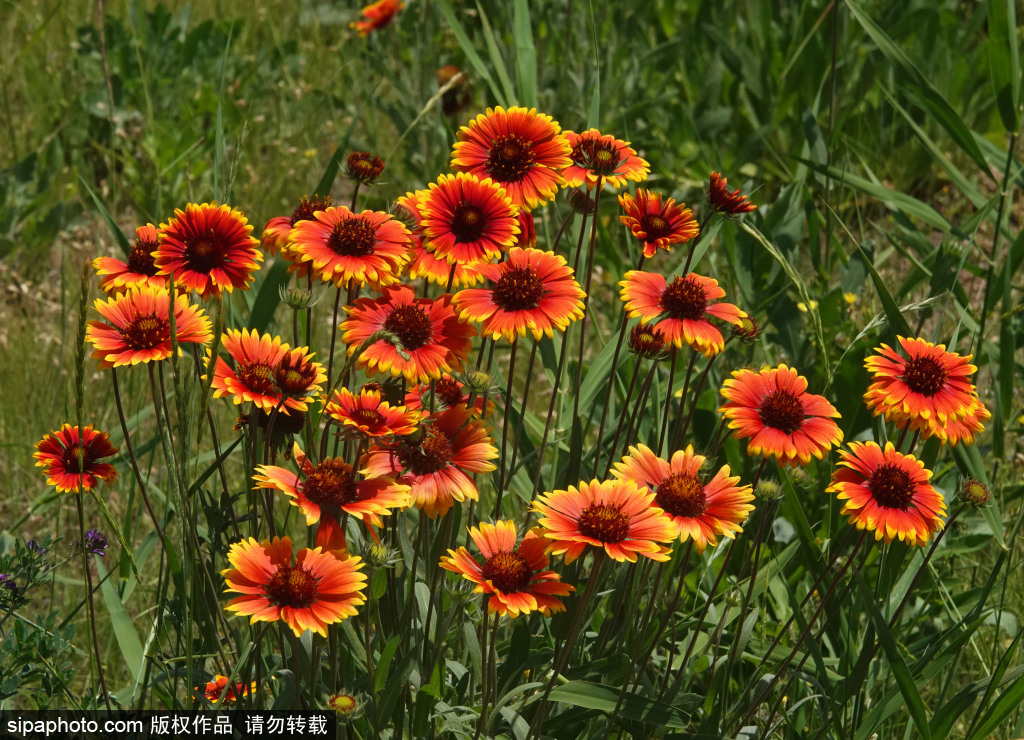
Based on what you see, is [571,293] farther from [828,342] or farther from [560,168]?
[828,342]

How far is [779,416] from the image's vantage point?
1.60m

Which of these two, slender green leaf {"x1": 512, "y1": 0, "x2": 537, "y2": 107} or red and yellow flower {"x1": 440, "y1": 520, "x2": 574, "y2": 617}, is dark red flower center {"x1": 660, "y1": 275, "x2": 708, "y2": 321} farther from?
slender green leaf {"x1": 512, "y1": 0, "x2": 537, "y2": 107}

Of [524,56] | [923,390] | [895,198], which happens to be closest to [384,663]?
[923,390]

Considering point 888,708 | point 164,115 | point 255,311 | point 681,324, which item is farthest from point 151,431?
point 888,708

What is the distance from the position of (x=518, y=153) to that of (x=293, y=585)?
831 mm

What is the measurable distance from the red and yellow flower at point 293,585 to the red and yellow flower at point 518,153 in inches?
26.8

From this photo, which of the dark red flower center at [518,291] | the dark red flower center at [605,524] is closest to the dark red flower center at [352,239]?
the dark red flower center at [518,291]

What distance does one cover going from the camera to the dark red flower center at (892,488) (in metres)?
1.58

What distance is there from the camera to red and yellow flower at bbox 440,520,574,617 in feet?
4.50

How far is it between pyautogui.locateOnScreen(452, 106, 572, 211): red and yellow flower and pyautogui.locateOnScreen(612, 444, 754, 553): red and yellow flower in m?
0.48

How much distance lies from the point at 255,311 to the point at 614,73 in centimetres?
251

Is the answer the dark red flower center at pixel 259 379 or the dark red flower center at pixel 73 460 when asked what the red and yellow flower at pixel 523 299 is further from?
the dark red flower center at pixel 73 460

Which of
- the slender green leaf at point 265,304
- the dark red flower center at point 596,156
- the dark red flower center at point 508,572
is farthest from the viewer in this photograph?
the slender green leaf at point 265,304

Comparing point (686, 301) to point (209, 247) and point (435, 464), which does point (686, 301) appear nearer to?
point (435, 464)
